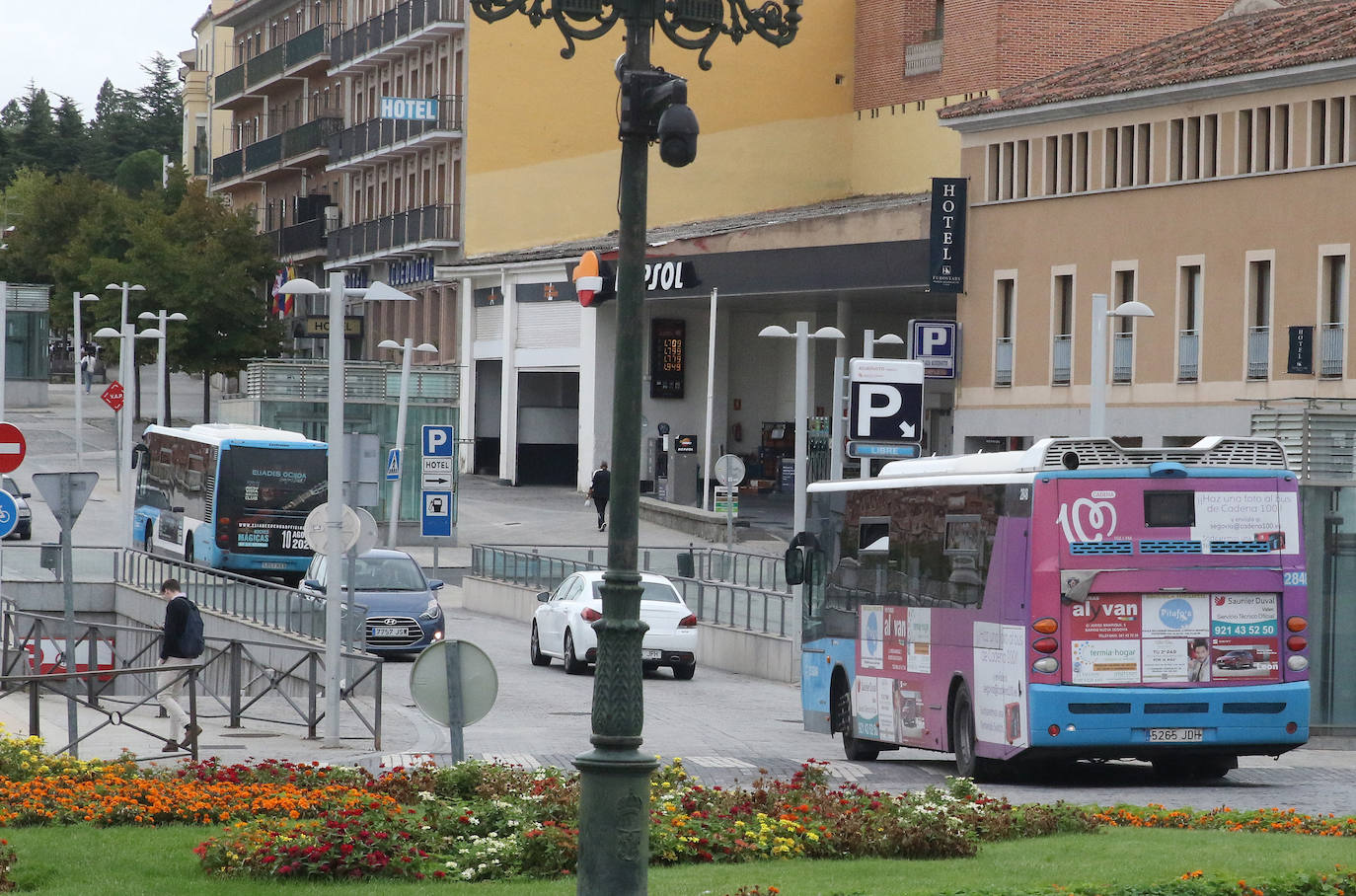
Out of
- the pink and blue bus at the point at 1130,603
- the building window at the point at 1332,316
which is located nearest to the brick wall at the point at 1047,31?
the building window at the point at 1332,316

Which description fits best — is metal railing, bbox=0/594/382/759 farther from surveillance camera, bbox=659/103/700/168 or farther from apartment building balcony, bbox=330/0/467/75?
apartment building balcony, bbox=330/0/467/75

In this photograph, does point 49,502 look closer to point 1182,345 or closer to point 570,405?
point 1182,345

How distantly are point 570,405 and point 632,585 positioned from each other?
212ft

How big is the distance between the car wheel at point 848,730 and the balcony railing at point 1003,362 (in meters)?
34.0

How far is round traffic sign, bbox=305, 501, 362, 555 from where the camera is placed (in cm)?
2333

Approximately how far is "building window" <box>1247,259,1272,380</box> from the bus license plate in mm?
30971

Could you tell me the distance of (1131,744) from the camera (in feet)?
59.7

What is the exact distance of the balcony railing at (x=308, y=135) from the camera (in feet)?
299

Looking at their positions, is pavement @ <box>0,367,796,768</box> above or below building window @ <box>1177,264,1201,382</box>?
below

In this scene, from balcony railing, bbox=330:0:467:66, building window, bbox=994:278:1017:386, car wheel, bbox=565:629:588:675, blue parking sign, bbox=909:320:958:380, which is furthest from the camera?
balcony railing, bbox=330:0:467:66

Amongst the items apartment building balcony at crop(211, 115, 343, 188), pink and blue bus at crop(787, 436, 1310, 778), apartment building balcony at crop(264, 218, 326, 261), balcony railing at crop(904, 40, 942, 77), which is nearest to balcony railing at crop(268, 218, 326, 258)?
apartment building balcony at crop(264, 218, 326, 261)

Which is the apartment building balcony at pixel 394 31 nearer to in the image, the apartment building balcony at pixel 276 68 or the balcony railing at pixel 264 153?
the apartment building balcony at pixel 276 68

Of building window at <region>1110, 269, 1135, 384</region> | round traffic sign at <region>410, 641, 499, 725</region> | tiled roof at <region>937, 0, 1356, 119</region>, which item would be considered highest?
tiled roof at <region>937, 0, 1356, 119</region>

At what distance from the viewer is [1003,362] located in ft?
184
